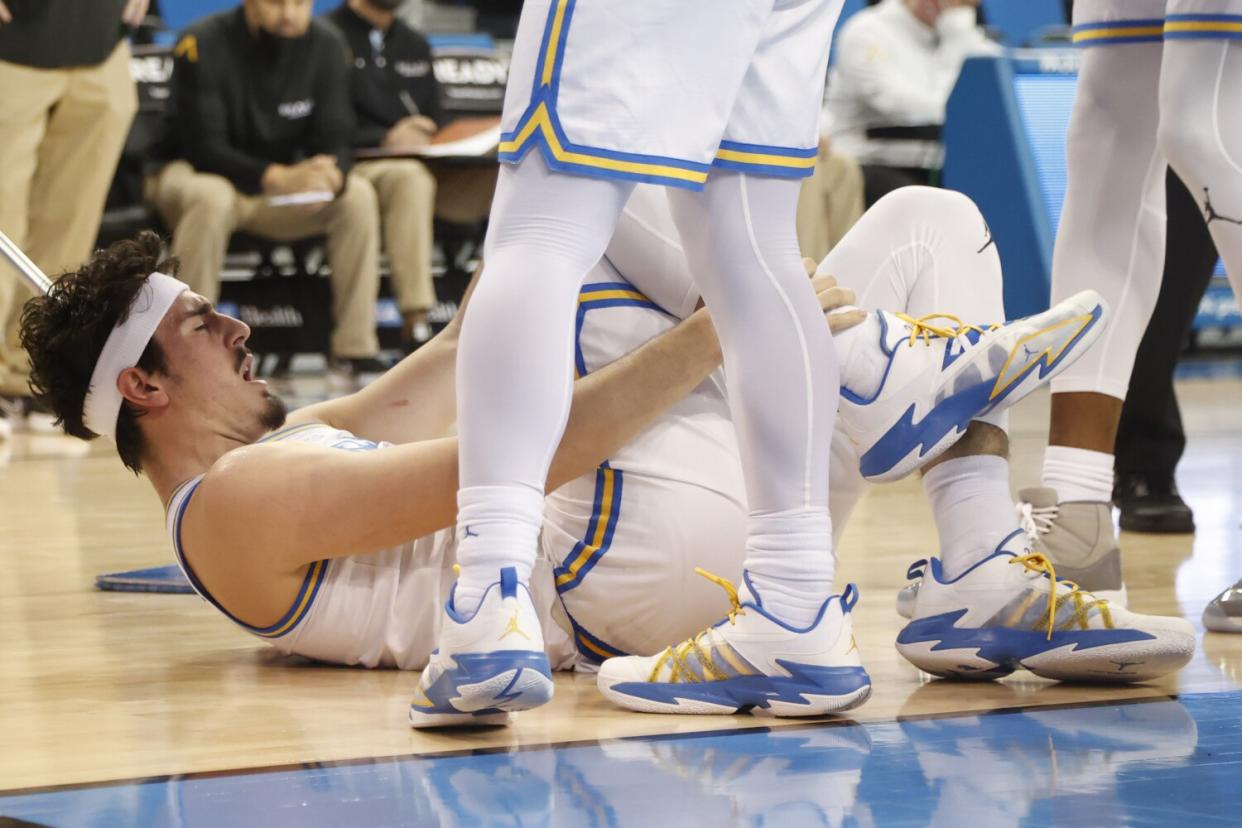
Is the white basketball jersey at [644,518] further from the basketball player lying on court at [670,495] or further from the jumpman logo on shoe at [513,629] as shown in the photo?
the jumpman logo on shoe at [513,629]

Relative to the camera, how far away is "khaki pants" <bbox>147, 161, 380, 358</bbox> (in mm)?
7352

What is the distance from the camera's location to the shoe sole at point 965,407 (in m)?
2.08

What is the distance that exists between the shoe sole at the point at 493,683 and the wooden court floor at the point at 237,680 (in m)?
0.05

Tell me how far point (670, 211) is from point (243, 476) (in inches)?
23.4

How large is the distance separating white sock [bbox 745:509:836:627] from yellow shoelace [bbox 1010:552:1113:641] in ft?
0.99

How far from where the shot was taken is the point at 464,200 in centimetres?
859

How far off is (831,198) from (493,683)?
7.56m

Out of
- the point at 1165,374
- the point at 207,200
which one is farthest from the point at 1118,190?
the point at 207,200

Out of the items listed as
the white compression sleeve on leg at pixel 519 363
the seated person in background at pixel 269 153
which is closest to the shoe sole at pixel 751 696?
the white compression sleeve on leg at pixel 519 363

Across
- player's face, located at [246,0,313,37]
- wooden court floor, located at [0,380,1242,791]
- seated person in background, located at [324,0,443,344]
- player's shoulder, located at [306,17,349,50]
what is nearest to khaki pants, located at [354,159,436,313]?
seated person in background, located at [324,0,443,344]

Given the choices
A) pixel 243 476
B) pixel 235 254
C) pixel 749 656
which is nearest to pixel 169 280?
pixel 243 476

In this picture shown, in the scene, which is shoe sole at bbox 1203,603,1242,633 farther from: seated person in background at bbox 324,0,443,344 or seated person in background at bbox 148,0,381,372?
seated person in background at bbox 324,0,443,344

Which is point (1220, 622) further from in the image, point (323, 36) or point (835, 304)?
point (323, 36)

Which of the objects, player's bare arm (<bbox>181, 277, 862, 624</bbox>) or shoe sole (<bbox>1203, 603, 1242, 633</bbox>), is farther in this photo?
shoe sole (<bbox>1203, 603, 1242, 633</bbox>)
